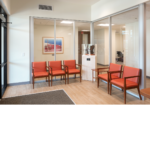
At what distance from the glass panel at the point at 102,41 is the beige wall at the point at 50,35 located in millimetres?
771

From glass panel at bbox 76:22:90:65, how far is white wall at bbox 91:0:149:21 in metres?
0.35

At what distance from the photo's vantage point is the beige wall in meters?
3.58

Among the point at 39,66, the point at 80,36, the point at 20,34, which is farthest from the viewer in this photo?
the point at 80,36

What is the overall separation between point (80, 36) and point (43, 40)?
1.15 meters

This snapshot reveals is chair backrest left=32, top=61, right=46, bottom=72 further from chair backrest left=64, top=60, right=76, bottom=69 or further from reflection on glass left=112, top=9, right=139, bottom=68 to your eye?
reflection on glass left=112, top=9, right=139, bottom=68

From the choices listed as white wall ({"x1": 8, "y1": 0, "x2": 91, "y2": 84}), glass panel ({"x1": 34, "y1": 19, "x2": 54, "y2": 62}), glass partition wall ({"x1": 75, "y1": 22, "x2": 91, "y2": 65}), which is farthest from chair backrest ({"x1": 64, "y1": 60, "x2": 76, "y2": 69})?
white wall ({"x1": 8, "y1": 0, "x2": 91, "y2": 84})

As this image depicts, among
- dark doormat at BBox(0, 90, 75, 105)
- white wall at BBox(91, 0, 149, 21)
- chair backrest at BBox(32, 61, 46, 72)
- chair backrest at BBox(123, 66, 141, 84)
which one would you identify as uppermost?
white wall at BBox(91, 0, 149, 21)

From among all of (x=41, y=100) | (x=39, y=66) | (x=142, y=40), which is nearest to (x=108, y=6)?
(x=142, y=40)

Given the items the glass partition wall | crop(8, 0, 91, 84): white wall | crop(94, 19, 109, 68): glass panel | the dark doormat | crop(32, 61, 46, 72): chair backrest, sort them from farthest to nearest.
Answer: the glass partition wall
crop(94, 19, 109, 68): glass panel
crop(32, 61, 46, 72): chair backrest
crop(8, 0, 91, 84): white wall
the dark doormat

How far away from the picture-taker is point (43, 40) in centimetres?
367

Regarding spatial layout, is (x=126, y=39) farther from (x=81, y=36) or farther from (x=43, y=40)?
(x=43, y=40)

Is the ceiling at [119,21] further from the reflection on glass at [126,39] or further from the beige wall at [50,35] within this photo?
the beige wall at [50,35]
